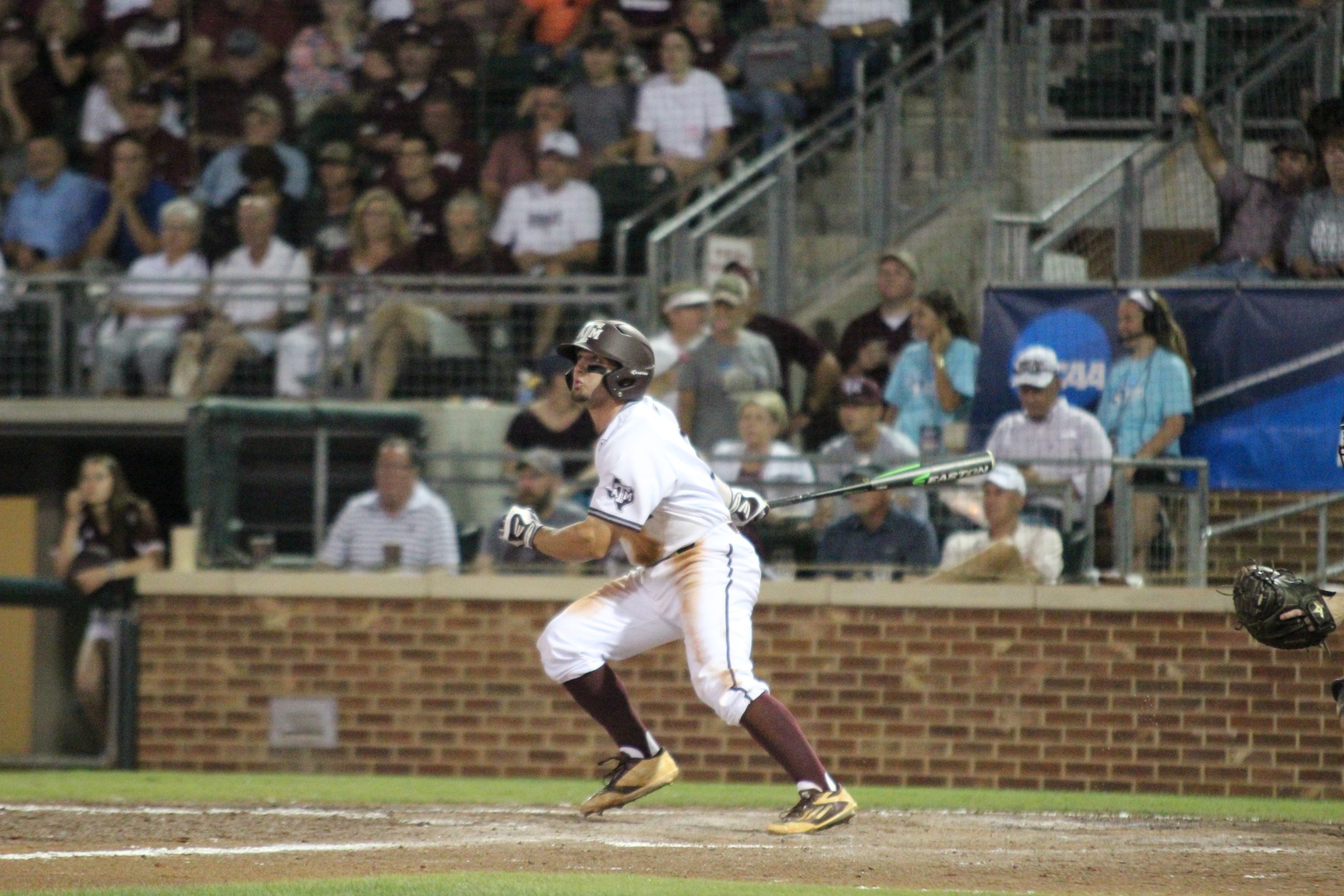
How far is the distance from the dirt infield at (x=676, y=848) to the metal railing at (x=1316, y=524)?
1.93m

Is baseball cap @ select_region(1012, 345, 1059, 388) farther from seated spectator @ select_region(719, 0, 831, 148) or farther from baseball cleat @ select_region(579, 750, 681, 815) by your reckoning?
baseball cleat @ select_region(579, 750, 681, 815)

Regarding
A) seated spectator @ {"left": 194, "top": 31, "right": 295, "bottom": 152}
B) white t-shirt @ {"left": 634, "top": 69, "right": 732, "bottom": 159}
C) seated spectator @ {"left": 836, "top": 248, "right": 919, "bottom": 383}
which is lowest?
seated spectator @ {"left": 836, "top": 248, "right": 919, "bottom": 383}

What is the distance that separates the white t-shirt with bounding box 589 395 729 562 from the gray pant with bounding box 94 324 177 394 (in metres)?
5.86

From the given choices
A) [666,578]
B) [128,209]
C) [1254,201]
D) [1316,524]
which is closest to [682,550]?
[666,578]

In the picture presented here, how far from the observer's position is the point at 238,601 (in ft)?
34.3

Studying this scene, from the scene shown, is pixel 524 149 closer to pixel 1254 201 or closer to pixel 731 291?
pixel 731 291

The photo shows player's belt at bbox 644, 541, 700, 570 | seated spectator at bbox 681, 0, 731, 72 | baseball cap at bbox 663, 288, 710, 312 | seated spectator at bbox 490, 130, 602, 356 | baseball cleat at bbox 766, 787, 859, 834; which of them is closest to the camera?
baseball cleat at bbox 766, 787, 859, 834

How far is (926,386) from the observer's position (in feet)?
34.7

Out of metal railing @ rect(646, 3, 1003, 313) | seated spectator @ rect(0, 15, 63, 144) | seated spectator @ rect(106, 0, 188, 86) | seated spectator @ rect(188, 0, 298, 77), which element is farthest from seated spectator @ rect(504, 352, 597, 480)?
seated spectator @ rect(0, 15, 63, 144)

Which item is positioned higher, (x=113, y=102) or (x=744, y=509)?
(x=113, y=102)

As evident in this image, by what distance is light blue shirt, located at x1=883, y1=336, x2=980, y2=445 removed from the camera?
1048 cm

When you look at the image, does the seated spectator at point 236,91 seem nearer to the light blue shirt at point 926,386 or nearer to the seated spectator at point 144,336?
the seated spectator at point 144,336

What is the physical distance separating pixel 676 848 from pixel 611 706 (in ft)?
2.28

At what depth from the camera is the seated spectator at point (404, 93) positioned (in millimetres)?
13367
